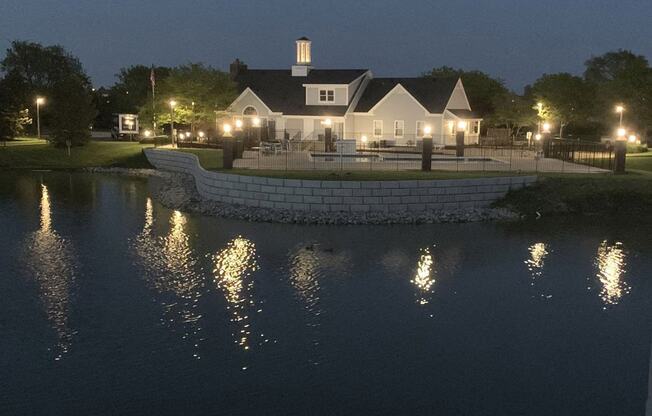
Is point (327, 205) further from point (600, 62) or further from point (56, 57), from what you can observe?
point (600, 62)

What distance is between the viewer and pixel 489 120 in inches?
2480

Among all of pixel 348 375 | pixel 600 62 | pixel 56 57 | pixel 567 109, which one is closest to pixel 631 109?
pixel 567 109

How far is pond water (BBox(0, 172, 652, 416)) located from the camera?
37.8 feet

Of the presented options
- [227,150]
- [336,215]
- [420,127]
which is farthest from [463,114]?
[336,215]

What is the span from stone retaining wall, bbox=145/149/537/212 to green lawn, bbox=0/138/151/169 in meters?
19.9

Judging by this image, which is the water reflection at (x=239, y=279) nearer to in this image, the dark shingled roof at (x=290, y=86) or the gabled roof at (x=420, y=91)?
the gabled roof at (x=420, y=91)

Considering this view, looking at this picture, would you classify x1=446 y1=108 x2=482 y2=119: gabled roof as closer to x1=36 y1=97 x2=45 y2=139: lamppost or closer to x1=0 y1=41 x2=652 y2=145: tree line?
x1=0 y1=41 x2=652 y2=145: tree line

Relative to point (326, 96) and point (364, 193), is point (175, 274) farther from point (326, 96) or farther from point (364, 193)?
point (326, 96)

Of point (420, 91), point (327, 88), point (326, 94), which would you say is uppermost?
point (327, 88)

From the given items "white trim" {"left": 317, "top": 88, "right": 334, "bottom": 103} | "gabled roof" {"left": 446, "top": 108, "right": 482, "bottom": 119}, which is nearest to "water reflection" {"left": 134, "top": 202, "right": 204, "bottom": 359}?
"white trim" {"left": 317, "top": 88, "right": 334, "bottom": 103}

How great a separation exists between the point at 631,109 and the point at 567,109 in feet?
21.5

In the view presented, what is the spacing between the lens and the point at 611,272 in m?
19.6

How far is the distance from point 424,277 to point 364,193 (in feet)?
30.1

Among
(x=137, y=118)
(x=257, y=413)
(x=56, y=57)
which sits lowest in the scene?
(x=257, y=413)
